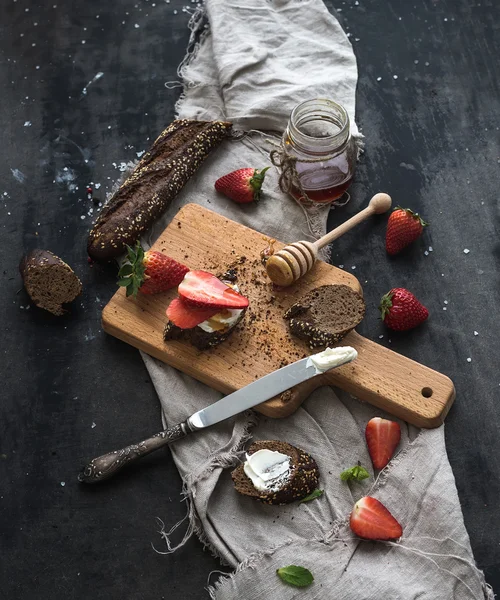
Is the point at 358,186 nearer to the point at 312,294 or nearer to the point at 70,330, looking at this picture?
the point at 312,294

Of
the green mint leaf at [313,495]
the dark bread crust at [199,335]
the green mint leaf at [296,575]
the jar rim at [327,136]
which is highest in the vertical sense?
the jar rim at [327,136]

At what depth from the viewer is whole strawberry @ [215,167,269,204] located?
130 inches

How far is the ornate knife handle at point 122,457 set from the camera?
2850 millimetres

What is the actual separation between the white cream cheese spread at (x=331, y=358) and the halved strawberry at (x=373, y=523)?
0.49 meters

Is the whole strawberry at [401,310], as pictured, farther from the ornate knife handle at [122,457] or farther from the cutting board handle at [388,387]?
the ornate knife handle at [122,457]

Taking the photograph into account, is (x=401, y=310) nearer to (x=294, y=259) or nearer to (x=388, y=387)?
(x=388, y=387)

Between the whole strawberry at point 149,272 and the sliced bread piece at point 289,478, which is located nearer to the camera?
the sliced bread piece at point 289,478

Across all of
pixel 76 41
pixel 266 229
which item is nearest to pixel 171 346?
pixel 266 229

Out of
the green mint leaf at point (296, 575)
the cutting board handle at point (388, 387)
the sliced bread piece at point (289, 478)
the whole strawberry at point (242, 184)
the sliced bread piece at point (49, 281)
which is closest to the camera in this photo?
the green mint leaf at point (296, 575)

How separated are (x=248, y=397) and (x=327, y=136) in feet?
3.82

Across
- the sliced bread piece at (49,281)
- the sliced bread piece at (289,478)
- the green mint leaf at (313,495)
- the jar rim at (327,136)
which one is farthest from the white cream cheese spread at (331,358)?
the sliced bread piece at (49,281)

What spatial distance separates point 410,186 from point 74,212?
147 cm

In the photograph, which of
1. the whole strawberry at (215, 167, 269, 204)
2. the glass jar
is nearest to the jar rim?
the glass jar

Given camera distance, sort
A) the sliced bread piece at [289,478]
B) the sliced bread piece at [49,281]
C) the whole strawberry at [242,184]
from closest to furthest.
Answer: the sliced bread piece at [289,478]
the sliced bread piece at [49,281]
the whole strawberry at [242,184]
